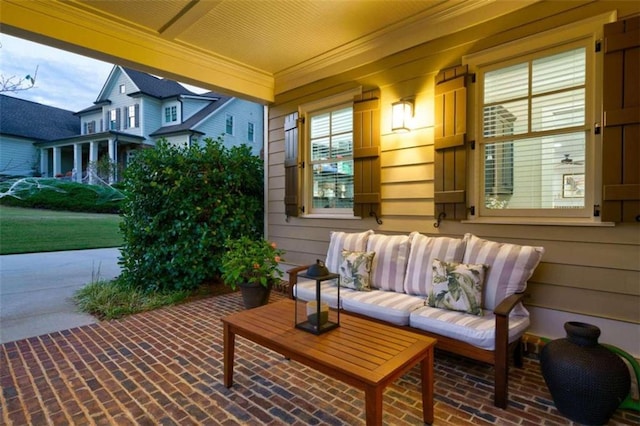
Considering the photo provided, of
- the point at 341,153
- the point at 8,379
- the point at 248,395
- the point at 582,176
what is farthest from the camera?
the point at 341,153

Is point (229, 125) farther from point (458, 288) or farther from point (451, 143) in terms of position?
point (458, 288)

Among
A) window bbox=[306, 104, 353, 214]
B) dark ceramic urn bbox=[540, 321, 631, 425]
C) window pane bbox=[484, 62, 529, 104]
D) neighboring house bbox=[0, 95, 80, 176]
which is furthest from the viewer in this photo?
neighboring house bbox=[0, 95, 80, 176]

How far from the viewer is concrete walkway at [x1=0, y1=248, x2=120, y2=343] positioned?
337cm

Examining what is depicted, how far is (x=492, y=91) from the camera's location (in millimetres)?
2883

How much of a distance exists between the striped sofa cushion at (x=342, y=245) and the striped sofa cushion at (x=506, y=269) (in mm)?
1181

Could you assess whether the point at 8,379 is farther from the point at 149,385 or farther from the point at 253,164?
the point at 253,164

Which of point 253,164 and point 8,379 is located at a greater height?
point 253,164

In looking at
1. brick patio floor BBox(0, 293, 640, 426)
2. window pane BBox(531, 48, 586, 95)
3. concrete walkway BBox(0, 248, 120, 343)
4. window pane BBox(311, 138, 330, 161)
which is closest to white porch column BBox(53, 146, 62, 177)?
concrete walkway BBox(0, 248, 120, 343)

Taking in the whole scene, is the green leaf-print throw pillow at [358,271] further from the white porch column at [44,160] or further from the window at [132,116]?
the white porch column at [44,160]

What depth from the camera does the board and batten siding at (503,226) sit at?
2.26 metres

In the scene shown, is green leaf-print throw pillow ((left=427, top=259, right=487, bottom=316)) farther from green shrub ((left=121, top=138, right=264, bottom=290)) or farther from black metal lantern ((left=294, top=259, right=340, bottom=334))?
green shrub ((left=121, top=138, right=264, bottom=290))

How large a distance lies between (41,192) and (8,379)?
10.7 metres

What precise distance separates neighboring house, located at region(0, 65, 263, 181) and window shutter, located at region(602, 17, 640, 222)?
11086 millimetres

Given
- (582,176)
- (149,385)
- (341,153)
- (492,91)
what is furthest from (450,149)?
(149,385)
